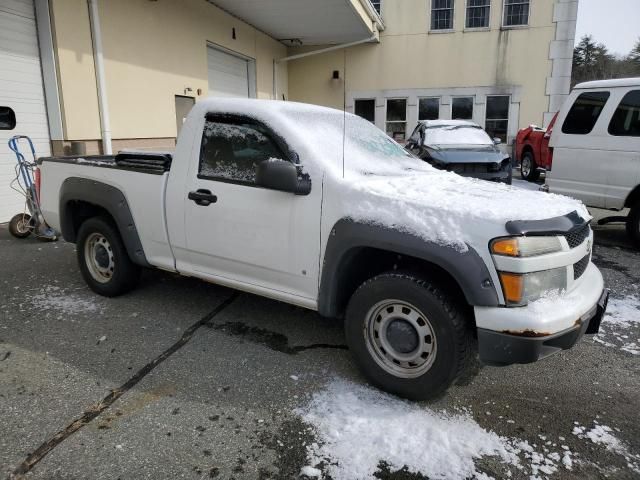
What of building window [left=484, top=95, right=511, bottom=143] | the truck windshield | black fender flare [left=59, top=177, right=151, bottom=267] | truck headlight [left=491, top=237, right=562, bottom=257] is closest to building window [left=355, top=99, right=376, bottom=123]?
building window [left=484, top=95, right=511, bottom=143]

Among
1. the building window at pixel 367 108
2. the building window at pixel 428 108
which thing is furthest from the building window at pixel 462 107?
the building window at pixel 367 108

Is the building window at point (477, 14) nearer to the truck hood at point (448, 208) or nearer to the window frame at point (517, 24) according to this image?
the window frame at point (517, 24)

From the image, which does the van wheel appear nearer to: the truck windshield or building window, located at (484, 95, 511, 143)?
the truck windshield

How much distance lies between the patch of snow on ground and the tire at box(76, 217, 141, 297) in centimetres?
244

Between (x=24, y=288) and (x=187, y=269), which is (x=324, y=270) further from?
(x=24, y=288)

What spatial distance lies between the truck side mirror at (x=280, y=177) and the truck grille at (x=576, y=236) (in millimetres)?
1575

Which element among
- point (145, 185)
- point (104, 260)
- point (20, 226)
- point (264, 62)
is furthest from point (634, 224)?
point (264, 62)

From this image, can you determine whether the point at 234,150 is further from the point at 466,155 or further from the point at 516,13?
the point at 516,13

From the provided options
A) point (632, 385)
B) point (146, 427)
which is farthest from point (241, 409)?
point (632, 385)

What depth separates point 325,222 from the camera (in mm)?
3074

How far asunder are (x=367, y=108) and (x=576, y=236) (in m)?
16.6

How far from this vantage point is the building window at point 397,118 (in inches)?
717

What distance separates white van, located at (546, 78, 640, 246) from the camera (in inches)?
241

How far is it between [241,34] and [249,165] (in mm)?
12332
